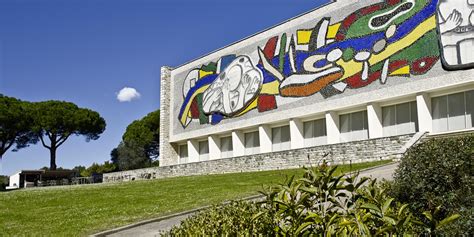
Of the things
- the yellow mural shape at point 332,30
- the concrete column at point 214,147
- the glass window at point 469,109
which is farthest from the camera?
the concrete column at point 214,147

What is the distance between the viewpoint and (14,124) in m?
52.6

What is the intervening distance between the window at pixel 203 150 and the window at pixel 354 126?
15541 millimetres

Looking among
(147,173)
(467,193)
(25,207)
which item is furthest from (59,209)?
(147,173)

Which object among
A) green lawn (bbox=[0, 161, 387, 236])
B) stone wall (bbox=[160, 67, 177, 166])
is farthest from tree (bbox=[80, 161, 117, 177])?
green lawn (bbox=[0, 161, 387, 236])

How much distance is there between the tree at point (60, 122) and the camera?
183ft

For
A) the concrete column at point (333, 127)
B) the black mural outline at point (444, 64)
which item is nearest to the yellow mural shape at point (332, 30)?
the concrete column at point (333, 127)

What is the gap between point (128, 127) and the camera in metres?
66.6

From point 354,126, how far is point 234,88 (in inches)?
450

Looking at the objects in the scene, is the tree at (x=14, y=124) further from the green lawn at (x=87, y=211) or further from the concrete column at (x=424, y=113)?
the concrete column at (x=424, y=113)

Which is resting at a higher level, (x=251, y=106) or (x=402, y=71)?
(x=402, y=71)

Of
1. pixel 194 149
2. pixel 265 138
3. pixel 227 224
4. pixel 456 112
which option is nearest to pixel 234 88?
pixel 265 138

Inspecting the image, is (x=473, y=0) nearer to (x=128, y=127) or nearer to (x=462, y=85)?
(x=462, y=85)

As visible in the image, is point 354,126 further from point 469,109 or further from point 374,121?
point 469,109

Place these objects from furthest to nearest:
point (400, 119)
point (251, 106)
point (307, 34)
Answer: point (251, 106) < point (307, 34) < point (400, 119)
